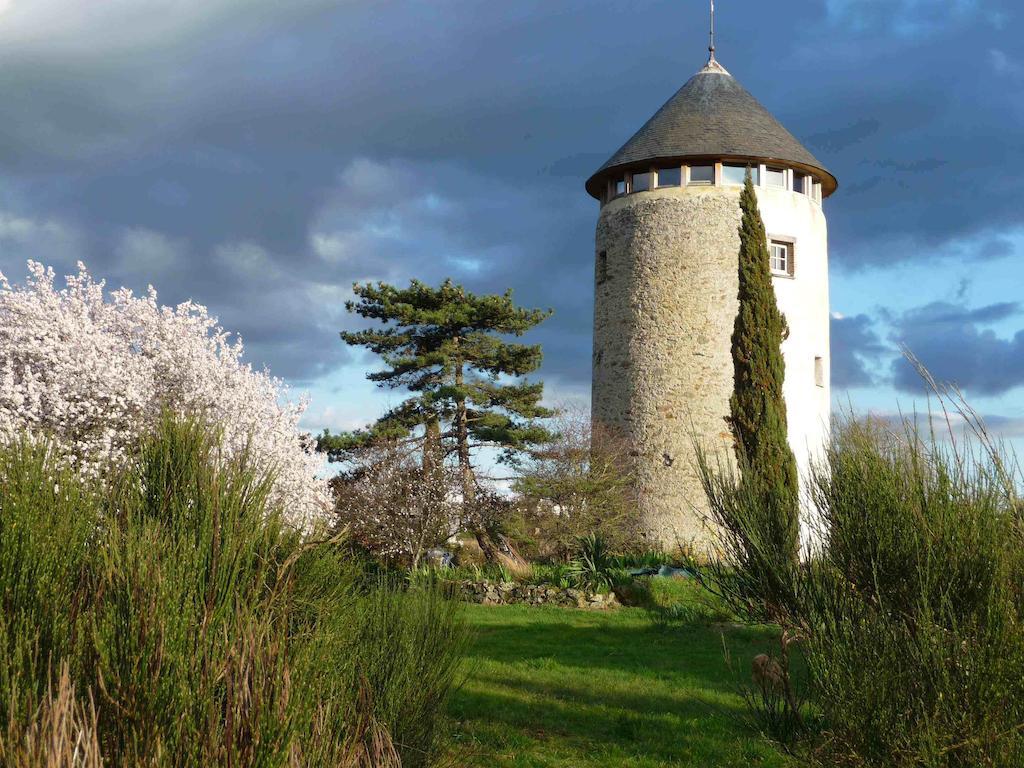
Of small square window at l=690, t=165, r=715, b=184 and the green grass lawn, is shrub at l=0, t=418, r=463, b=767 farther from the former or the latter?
small square window at l=690, t=165, r=715, b=184

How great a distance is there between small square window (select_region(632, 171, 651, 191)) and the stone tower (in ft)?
0.09

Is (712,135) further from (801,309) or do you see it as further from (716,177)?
(801,309)

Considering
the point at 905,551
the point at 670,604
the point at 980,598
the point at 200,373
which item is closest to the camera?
the point at 980,598

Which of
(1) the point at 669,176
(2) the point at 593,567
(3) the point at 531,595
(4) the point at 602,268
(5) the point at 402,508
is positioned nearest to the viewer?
(3) the point at 531,595

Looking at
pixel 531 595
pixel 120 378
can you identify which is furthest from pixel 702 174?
pixel 120 378

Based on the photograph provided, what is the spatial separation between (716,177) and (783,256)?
2692mm

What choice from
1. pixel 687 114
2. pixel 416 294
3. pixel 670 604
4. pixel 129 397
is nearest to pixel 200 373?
pixel 129 397

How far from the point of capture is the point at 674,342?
24.7m

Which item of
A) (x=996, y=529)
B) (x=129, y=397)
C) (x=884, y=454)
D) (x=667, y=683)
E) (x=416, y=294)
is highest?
(x=416, y=294)

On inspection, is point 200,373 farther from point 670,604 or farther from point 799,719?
point 799,719

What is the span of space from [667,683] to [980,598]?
5628mm

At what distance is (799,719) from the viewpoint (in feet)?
22.2

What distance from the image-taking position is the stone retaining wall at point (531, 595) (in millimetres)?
17672

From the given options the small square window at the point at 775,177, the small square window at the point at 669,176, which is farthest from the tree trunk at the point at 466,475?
the small square window at the point at 775,177
